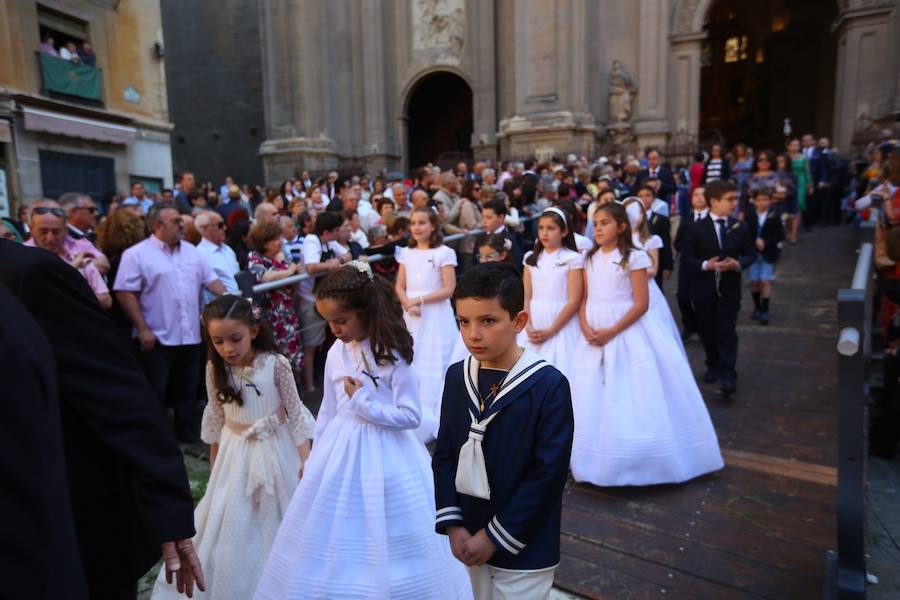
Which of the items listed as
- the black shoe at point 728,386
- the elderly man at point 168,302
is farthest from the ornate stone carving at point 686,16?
the elderly man at point 168,302

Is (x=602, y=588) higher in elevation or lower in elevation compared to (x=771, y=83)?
lower

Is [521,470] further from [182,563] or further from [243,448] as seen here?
[243,448]

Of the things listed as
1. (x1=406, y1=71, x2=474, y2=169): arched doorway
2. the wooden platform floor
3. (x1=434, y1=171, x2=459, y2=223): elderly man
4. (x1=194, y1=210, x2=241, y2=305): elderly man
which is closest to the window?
(x1=434, y1=171, x2=459, y2=223): elderly man

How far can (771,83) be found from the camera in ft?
96.7

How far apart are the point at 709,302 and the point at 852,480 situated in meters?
3.50

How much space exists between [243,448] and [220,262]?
315 cm

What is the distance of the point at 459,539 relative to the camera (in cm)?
216

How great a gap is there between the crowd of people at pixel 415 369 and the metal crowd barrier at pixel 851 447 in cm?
135

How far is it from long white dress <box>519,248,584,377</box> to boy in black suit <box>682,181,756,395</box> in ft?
6.50

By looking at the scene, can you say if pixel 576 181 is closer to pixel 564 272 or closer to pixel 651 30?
pixel 564 272

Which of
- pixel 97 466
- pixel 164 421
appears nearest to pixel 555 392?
pixel 164 421

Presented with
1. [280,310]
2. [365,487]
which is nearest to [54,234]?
[280,310]

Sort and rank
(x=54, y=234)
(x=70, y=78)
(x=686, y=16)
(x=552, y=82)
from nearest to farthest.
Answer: (x=54, y=234), (x=70, y=78), (x=552, y=82), (x=686, y=16)

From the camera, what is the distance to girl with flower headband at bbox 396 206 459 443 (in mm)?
5824
